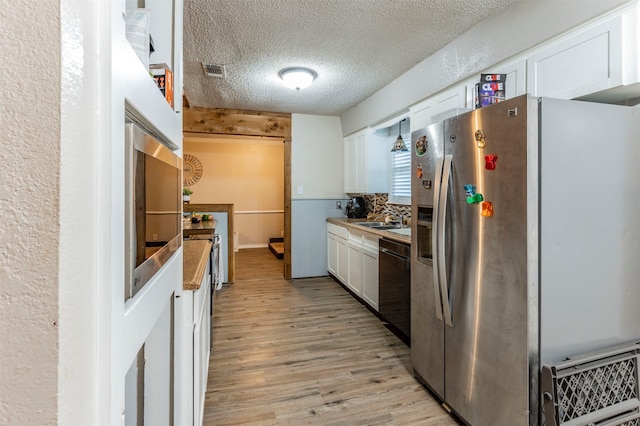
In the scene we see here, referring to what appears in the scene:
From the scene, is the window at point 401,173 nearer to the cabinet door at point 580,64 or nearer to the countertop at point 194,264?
the cabinet door at point 580,64

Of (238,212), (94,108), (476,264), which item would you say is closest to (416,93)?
(476,264)

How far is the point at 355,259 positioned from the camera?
12.2 ft

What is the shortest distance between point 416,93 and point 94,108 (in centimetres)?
292

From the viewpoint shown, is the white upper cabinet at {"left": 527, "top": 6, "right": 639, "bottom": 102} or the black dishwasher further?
the black dishwasher

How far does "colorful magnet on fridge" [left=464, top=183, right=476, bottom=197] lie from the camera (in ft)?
5.19

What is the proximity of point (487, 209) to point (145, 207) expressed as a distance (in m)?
1.42

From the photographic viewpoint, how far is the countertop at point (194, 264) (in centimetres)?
127

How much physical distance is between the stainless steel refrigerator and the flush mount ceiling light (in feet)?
5.78

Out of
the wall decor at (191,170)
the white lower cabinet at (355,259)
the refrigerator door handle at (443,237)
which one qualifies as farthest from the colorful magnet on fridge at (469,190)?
the wall decor at (191,170)

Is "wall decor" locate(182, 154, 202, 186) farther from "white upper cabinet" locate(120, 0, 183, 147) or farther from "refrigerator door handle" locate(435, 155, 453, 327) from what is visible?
"refrigerator door handle" locate(435, 155, 453, 327)

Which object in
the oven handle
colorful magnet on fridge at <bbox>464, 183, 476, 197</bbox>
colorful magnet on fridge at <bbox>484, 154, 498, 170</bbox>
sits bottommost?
the oven handle

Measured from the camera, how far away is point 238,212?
7180 millimetres

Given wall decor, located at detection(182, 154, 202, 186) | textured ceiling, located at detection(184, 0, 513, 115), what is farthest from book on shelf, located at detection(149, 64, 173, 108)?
wall decor, located at detection(182, 154, 202, 186)

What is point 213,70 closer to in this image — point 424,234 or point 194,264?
point 194,264
